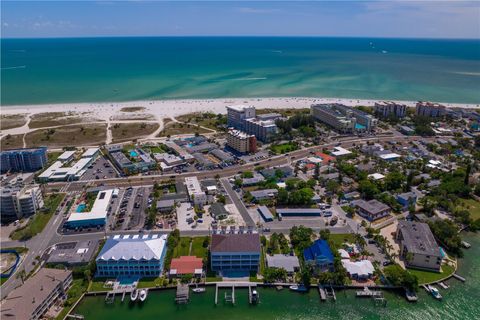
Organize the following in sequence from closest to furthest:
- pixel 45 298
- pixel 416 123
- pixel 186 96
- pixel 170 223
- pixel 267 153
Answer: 1. pixel 45 298
2. pixel 170 223
3. pixel 267 153
4. pixel 416 123
5. pixel 186 96

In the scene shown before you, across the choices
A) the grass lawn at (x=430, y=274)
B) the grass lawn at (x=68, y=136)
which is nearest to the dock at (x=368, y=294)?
the grass lawn at (x=430, y=274)

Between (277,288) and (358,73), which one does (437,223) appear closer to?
(277,288)

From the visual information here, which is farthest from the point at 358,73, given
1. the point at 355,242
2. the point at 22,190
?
the point at 22,190

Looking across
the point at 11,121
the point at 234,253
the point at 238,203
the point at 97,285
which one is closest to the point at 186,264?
the point at 234,253

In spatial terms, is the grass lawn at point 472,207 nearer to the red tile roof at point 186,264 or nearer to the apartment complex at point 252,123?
the red tile roof at point 186,264

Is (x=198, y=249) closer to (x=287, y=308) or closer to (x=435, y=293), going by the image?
(x=287, y=308)

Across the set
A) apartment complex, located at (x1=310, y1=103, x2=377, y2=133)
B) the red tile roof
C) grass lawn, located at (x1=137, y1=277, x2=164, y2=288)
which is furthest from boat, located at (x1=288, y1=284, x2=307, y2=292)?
apartment complex, located at (x1=310, y1=103, x2=377, y2=133)

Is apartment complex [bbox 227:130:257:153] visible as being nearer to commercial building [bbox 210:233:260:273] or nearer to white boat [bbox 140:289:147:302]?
commercial building [bbox 210:233:260:273]
